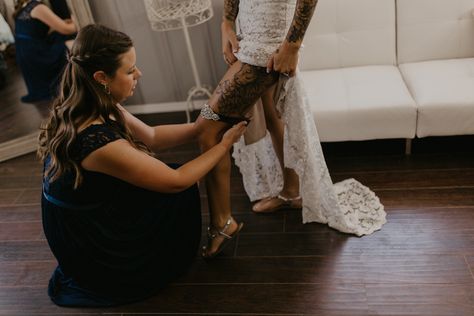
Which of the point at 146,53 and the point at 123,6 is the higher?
the point at 123,6

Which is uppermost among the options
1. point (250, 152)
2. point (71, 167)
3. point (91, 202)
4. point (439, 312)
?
point (71, 167)

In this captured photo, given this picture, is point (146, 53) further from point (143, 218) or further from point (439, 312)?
point (439, 312)

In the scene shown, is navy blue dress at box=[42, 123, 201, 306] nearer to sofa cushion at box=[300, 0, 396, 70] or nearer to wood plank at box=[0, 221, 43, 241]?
wood plank at box=[0, 221, 43, 241]

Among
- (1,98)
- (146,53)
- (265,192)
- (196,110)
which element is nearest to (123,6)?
(146,53)

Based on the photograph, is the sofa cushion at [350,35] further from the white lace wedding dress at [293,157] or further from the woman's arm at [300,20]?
the woman's arm at [300,20]

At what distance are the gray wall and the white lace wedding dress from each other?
1.06 m

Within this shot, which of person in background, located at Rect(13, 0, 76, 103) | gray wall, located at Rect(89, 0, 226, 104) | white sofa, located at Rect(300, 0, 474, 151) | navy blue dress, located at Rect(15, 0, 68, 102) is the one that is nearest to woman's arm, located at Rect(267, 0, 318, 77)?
white sofa, located at Rect(300, 0, 474, 151)

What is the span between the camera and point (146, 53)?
3086mm

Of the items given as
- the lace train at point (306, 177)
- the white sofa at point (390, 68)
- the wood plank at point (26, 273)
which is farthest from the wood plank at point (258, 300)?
the white sofa at point (390, 68)

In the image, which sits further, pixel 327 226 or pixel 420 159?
pixel 420 159

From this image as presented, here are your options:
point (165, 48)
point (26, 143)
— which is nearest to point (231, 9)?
point (165, 48)

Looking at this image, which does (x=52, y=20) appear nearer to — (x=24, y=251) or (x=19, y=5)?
(x=19, y=5)

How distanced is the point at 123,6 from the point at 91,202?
1.80 m

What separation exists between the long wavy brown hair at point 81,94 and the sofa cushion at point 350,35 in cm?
136
